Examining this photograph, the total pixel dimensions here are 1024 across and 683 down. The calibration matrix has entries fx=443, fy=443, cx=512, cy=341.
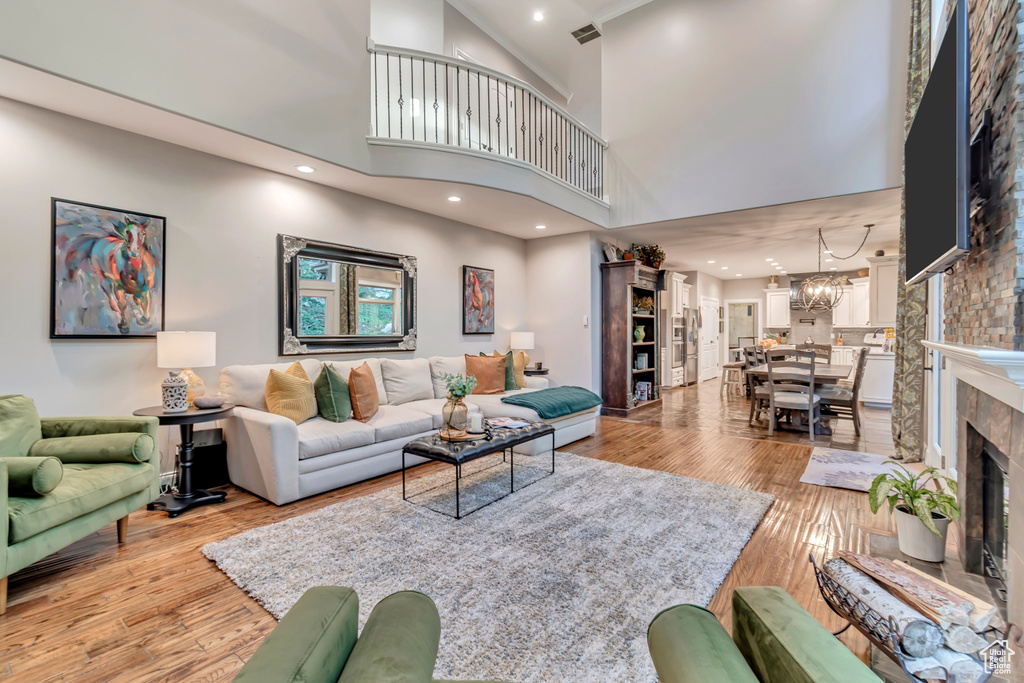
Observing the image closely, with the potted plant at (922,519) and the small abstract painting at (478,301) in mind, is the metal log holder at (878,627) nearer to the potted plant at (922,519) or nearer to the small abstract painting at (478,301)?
the potted plant at (922,519)

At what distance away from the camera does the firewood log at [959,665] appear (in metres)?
1.16

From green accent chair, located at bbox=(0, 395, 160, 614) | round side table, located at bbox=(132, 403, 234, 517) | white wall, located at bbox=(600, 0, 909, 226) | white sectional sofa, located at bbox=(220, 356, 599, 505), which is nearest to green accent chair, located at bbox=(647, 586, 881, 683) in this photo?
green accent chair, located at bbox=(0, 395, 160, 614)

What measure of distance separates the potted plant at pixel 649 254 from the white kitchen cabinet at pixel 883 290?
344 centimetres

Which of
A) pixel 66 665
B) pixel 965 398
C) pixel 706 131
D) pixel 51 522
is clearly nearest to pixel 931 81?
pixel 965 398

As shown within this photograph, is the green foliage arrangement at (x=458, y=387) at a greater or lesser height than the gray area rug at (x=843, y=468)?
greater

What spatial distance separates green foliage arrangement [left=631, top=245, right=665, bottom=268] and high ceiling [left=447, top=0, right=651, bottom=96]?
3.05 meters

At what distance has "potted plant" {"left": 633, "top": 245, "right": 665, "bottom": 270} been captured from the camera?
6.69 m

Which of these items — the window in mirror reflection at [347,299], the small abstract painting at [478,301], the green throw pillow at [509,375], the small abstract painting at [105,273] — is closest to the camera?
the small abstract painting at [105,273]

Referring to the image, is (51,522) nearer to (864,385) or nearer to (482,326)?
(482,326)

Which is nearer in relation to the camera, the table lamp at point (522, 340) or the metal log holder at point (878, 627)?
the metal log holder at point (878, 627)

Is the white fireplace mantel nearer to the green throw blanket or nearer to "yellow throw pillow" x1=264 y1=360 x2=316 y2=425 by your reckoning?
the green throw blanket

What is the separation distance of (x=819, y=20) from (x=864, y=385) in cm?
529

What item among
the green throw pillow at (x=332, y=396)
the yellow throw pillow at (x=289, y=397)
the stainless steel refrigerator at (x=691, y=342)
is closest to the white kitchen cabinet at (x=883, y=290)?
the stainless steel refrigerator at (x=691, y=342)

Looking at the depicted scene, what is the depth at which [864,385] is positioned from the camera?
7.02 meters
